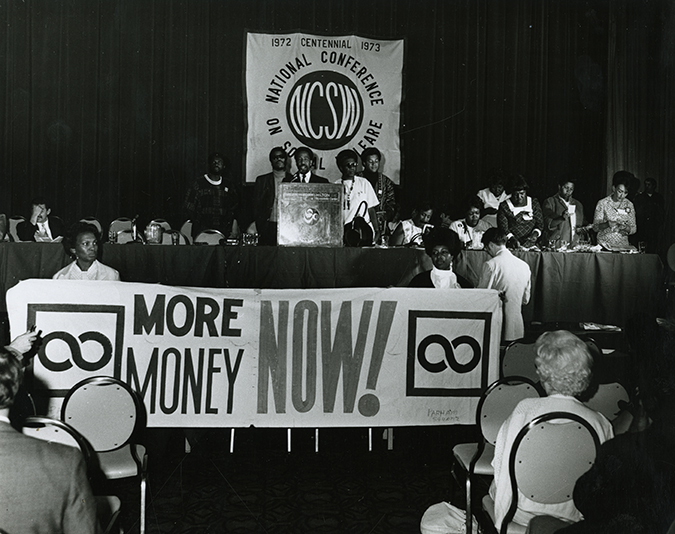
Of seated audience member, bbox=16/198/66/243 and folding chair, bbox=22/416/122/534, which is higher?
seated audience member, bbox=16/198/66/243

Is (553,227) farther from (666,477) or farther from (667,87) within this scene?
(666,477)

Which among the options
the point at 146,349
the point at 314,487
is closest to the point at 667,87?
the point at 314,487

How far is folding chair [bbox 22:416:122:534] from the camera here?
8.41ft

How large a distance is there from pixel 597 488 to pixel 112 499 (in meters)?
1.86

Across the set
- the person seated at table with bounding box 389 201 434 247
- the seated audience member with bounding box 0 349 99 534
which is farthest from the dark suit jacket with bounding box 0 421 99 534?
the person seated at table with bounding box 389 201 434 247

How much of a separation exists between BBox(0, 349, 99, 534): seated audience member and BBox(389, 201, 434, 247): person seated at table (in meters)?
4.96

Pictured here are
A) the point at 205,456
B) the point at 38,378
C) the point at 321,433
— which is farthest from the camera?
the point at 321,433

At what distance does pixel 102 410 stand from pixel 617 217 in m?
6.10

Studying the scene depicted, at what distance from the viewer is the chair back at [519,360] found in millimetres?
3852

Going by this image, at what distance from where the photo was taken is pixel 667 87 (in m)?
3.09

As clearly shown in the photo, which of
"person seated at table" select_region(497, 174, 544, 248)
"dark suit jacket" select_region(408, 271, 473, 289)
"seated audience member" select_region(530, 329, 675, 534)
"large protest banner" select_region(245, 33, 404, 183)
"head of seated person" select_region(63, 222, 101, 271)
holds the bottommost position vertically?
"seated audience member" select_region(530, 329, 675, 534)

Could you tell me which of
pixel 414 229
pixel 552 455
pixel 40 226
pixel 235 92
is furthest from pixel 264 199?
pixel 552 455

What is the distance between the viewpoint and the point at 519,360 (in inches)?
152

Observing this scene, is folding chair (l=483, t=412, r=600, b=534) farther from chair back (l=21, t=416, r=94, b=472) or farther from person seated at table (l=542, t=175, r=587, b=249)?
person seated at table (l=542, t=175, r=587, b=249)
